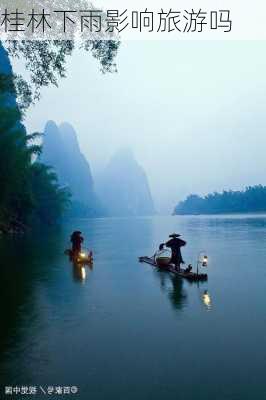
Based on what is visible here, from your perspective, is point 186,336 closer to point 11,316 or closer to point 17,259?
point 11,316

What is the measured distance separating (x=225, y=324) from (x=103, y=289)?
666cm

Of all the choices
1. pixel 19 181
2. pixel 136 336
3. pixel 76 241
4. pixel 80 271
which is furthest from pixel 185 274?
pixel 19 181

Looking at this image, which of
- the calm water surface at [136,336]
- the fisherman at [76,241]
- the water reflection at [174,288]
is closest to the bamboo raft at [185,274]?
the water reflection at [174,288]

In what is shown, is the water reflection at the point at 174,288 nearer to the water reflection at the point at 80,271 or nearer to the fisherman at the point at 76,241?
the water reflection at the point at 80,271

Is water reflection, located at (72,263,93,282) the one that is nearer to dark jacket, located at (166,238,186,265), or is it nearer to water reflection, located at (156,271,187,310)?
water reflection, located at (156,271,187,310)

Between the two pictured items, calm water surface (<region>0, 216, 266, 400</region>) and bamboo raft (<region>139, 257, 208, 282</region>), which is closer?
calm water surface (<region>0, 216, 266, 400</region>)

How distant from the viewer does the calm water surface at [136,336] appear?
762 cm

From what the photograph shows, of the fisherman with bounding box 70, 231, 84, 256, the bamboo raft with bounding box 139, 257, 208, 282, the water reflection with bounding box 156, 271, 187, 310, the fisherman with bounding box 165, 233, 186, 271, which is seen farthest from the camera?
the fisherman with bounding box 70, 231, 84, 256

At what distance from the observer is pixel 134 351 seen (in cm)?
939

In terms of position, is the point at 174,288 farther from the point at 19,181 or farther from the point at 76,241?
the point at 19,181

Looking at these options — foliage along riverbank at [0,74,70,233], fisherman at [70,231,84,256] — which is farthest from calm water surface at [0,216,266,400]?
foliage along riverbank at [0,74,70,233]

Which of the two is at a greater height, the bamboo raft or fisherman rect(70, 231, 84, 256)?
A: fisherman rect(70, 231, 84, 256)

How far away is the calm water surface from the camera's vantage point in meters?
7.62

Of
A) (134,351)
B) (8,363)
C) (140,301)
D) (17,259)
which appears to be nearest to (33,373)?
(8,363)
